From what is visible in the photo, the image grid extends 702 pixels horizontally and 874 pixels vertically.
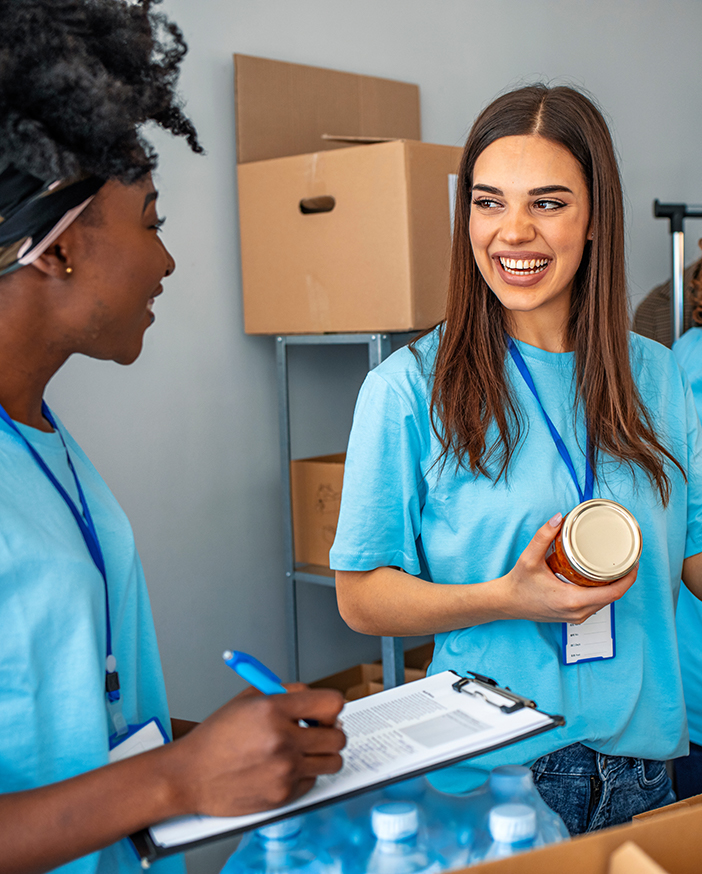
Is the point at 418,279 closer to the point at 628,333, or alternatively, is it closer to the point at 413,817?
the point at 628,333

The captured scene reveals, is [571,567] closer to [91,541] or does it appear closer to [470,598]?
[470,598]

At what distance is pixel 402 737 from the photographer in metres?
0.68

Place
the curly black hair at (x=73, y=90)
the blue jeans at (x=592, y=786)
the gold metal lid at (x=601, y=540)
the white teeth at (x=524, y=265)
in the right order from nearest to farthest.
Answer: the curly black hair at (x=73, y=90) < the gold metal lid at (x=601, y=540) < the blue jeans at (x=592, y=786) < the white teeth at (x=524, y=265)

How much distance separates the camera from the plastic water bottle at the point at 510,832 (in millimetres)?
593

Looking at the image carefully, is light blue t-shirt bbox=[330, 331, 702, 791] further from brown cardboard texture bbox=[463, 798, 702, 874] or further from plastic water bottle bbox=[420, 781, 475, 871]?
brown cardboard texture bbox=[463, 798, 702, 874]

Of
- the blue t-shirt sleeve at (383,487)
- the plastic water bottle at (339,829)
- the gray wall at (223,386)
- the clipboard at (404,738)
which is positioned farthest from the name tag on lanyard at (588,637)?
the gray wall at (223,386)

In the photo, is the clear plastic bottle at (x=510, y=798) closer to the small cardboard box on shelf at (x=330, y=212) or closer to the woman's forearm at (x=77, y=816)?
the woman's forearm at (x=77, y=816)

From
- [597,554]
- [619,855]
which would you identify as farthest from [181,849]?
[597,554]

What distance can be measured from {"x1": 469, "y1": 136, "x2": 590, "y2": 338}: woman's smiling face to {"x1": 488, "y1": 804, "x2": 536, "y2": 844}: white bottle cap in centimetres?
69

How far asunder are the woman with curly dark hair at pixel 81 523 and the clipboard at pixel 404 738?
14 millimetres

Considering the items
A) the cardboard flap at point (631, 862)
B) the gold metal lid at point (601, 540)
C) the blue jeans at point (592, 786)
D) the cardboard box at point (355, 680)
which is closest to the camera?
the cardboard flap at point (631, 862)

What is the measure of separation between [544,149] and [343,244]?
100cm

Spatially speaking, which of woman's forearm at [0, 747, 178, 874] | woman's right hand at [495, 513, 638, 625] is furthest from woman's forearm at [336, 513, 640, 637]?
woman's forearm at [0, 747, 178, 874]

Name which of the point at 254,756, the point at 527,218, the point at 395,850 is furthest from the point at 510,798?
the point at 527,218
